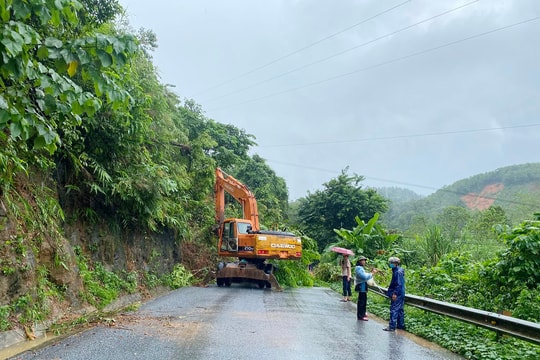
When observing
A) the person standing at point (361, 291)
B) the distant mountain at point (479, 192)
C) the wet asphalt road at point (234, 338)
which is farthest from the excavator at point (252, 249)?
the distant mountain at point (479, 192)

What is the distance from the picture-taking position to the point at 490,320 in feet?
21.9

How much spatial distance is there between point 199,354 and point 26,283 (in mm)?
3297

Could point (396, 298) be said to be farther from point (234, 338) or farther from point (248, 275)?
point (248, 275)

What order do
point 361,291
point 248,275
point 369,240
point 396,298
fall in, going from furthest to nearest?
point 369,240
point 248,275
point 361,291
point 396,298

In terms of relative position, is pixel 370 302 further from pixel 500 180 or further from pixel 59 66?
pixel 500 180

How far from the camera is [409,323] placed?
29.2ft

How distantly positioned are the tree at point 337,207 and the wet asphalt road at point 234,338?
76.0 feet

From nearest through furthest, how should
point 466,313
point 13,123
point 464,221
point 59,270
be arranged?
point 13,123
point 466,313
point 59,270
point 464,221

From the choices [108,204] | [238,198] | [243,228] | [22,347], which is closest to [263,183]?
[238,198]

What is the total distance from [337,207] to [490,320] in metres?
26.9

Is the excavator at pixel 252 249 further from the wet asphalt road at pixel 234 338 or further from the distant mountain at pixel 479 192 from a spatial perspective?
the distant mountain at pixel 479 192

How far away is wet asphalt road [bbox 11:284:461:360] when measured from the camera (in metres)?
5.54

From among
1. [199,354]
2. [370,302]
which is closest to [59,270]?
[199,354]

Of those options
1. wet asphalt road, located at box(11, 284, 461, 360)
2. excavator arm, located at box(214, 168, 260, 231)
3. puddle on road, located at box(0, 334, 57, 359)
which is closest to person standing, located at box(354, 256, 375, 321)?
wet asphalt road, located at box(11, 284, 461, 360)
